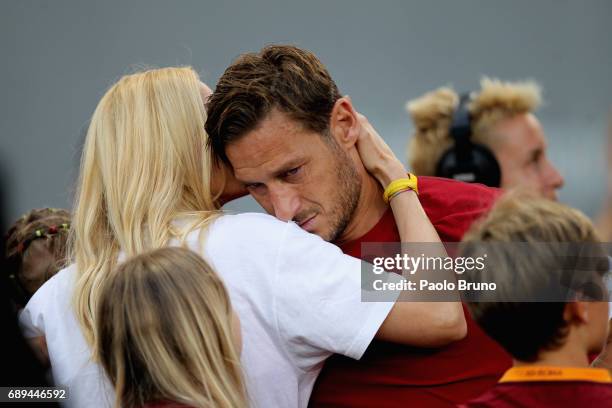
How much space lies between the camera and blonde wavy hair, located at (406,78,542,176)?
10.4 feet

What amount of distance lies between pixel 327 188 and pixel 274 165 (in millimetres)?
137

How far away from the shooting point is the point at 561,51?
4852mm

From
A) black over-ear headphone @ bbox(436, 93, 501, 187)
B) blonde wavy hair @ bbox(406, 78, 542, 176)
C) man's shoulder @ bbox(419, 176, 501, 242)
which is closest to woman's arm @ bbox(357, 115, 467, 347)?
man's shoulder @ bbox(419, 176, 501, 242)

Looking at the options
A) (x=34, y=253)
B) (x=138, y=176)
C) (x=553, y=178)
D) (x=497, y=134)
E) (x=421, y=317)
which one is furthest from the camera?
(x=553, y=178)

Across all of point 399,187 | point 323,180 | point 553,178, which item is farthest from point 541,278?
point 553,178

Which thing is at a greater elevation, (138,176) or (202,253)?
(138,176)

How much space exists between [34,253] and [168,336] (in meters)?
1.21

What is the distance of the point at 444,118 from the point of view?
322 centimetres

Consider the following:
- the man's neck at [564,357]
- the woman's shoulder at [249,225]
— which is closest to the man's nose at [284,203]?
the woman's shoulder at [249,225]

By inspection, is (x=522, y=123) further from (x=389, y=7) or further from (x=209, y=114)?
(x=389, y=7)

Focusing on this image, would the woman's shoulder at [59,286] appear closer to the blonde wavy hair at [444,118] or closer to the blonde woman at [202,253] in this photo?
the blonde woman at [202,253]

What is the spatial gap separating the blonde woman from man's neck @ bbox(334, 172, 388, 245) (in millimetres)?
61

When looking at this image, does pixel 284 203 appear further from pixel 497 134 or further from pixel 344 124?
pixel 497 134

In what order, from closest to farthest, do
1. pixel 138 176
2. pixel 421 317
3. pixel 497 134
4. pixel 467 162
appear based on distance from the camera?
pixel 421 317 < pixel 138 176 < pixel 467 162 < pixel 497 134
